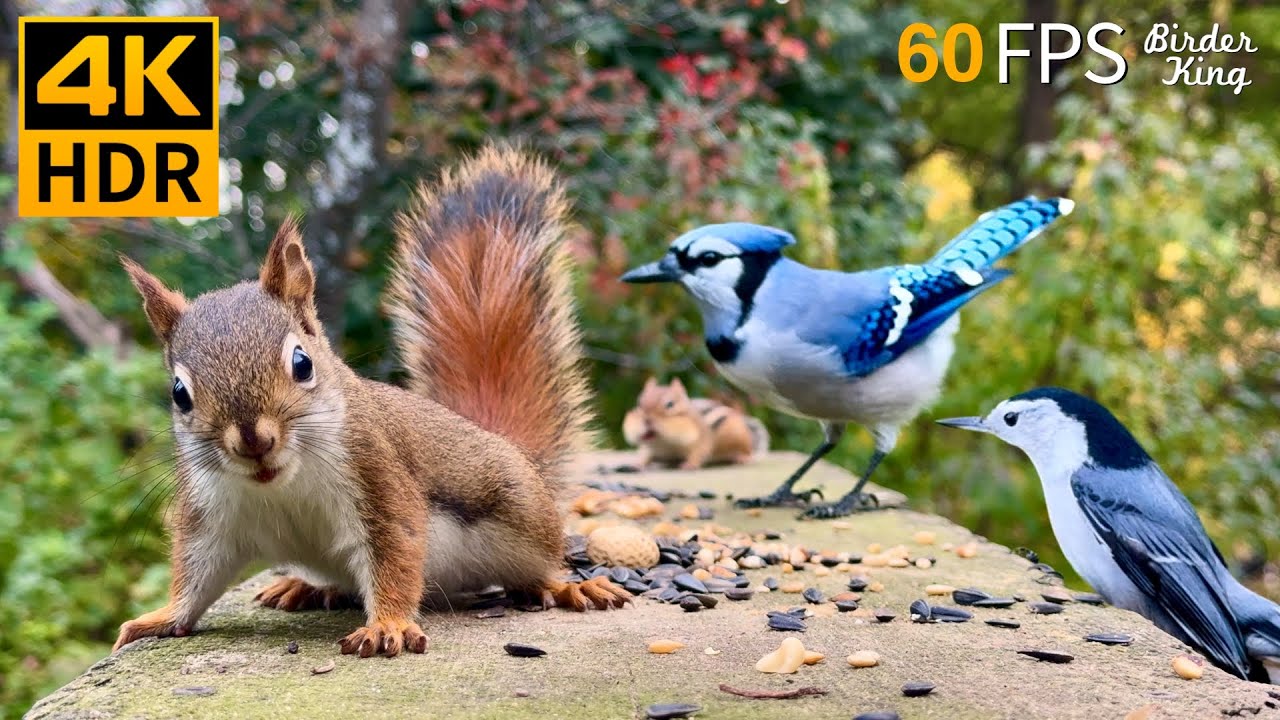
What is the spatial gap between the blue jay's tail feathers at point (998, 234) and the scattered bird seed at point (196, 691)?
160cm

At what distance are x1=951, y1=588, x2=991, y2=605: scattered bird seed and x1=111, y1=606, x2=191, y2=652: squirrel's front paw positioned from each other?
109cm

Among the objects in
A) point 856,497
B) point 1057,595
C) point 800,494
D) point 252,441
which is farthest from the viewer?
point 800,494

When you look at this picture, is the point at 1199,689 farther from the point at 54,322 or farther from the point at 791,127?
the point at 54,322

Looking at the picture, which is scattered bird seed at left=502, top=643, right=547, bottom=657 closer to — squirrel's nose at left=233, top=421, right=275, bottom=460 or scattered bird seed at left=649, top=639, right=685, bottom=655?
scattered bird seed at left=649, top=639, right=685, bottom=655

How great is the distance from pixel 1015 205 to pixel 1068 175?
2.07m

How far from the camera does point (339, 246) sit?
362cm

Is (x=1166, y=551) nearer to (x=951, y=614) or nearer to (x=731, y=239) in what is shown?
(x=951, y=614)

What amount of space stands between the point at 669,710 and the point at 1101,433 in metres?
0.76

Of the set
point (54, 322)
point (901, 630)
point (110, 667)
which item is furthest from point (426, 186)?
point (54, 322)

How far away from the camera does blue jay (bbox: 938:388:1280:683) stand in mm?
1499

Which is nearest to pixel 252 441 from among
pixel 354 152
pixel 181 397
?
pixel 181 397

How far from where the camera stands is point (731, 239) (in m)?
2.40

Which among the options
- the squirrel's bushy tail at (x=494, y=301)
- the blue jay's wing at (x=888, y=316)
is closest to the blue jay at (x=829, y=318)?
the blue jay's wing at (x=888, y=316)

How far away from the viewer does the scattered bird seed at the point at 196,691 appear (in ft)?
4.19
